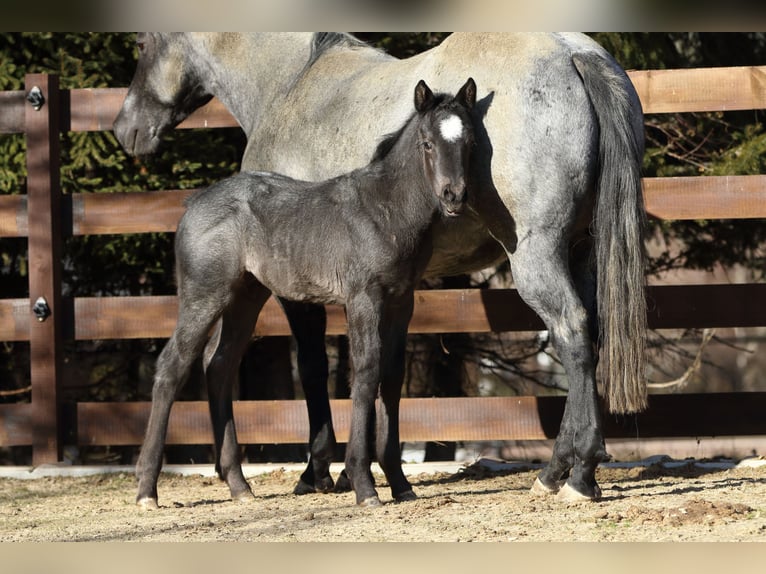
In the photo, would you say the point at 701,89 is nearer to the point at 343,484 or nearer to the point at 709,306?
the point at 709,306

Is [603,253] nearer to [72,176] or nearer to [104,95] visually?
[104,95]

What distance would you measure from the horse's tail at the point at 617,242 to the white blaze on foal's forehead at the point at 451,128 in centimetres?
73

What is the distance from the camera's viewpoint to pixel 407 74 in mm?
5754

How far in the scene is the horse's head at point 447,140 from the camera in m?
4.82

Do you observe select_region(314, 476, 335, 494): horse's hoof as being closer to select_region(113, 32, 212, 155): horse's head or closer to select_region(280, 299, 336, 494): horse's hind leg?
select_region(280, 299, 336, 494): horse's hind leg

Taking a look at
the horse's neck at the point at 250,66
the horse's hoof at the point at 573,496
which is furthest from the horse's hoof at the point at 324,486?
the horse's neck at the point at 250,66

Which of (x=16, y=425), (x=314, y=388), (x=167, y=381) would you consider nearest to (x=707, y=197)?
(x=314, y=388)

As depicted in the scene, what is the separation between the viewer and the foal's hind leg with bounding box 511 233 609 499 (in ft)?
16.6

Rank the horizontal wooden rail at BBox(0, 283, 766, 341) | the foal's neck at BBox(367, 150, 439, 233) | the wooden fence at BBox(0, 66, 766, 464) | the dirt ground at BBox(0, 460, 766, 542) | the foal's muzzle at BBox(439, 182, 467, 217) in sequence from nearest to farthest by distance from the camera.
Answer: the dirt ground at BBox(0, 460, 766, 542) < the foal's muzzle at BBox(439, 182, 467, 217) < the foal's neck at BBox(367, 150, 439, 233) < the wooden fence at BBox(0, 66, 766, 464) < the horizontal wooden rail at BBox(0, 283, 766, 341)

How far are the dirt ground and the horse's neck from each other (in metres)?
2.50

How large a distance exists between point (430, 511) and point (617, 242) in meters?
1.59

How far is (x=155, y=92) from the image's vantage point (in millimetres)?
7113

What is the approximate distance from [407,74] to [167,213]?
2104 mm

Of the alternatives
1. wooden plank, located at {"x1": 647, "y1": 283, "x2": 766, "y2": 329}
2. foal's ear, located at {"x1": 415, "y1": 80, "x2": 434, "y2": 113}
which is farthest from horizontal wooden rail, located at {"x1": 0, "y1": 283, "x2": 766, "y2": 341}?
foal's ear, located at {"x1": 415, "y1": 80, "x2": 434, "y2": 113}
